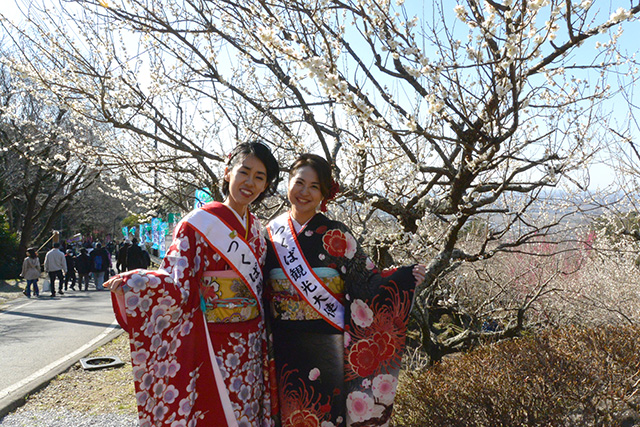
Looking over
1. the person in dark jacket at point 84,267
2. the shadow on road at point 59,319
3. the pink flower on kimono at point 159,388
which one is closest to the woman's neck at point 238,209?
the pink flower on kimono at point 159,388

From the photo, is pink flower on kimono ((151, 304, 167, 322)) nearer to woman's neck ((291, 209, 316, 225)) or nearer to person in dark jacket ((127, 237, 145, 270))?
woman's neck ((291, 209, 316, 225))

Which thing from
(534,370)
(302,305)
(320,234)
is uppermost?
(320,234)

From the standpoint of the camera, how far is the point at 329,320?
9.40 feet

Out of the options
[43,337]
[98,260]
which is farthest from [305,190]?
[98,260]

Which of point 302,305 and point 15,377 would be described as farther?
point 15,377

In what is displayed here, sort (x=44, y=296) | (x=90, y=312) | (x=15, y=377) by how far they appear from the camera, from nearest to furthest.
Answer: (x=15, y=377)
(x=90, y=312)
(x=44, y=296)

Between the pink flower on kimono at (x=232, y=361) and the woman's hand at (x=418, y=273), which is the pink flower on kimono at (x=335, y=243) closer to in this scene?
the woman's hand at (x=418, y=273)

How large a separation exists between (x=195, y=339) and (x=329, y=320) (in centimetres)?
75

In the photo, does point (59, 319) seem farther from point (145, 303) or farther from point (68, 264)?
point (145, 303)


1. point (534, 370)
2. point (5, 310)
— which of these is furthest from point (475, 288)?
point (5, 310)

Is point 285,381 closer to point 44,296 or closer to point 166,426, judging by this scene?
point 166,426

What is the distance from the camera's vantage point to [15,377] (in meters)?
5.66

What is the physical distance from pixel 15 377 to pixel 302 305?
457cm

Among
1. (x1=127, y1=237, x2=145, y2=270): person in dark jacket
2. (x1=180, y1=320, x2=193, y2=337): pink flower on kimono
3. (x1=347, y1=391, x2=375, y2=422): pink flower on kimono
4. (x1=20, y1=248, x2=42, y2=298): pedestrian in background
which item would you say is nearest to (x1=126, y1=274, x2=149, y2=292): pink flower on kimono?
(x1=180, y1=320, x2=193, y2=337): pink flower on kimono
